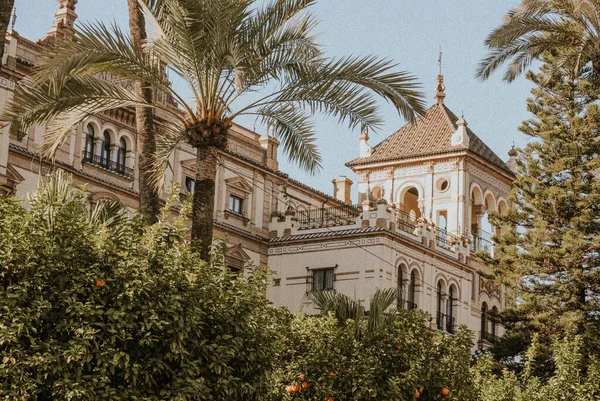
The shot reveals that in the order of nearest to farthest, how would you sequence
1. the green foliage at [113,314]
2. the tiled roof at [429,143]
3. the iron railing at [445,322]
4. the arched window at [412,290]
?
the green foliage at [113,314]
the arched window at [412,290]
the iron railing at [445,322]
the tiled roof at [429,143]

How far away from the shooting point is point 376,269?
39219 mm

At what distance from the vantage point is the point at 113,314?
41.7ft

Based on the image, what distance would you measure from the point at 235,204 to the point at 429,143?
39.5 feet

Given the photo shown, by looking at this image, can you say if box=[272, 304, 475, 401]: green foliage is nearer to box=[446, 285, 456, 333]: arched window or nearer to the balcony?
the balcony

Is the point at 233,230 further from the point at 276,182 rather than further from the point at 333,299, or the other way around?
the point at 333,299

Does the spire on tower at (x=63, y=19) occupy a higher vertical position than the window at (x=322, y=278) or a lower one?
higher

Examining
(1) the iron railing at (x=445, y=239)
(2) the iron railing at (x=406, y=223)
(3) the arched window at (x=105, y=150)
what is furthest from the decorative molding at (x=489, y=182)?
(3) the arched window at (x=105, y=150)

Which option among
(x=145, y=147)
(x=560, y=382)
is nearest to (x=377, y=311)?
(x=145, y=147)

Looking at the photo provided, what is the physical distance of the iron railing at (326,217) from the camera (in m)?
41.1

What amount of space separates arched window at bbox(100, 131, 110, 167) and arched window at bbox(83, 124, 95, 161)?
0.41 metres

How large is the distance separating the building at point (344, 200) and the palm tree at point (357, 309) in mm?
11937

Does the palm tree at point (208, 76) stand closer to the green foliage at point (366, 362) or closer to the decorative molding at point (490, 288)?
the green foliage at point (366, 362)

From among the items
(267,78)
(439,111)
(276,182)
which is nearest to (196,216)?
(267,78)

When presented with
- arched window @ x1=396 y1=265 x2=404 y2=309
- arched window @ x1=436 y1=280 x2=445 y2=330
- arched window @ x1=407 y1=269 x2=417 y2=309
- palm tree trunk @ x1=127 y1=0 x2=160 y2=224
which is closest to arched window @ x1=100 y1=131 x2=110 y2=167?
arched window @ x1=396 y1=265 x2=404 y2=309
